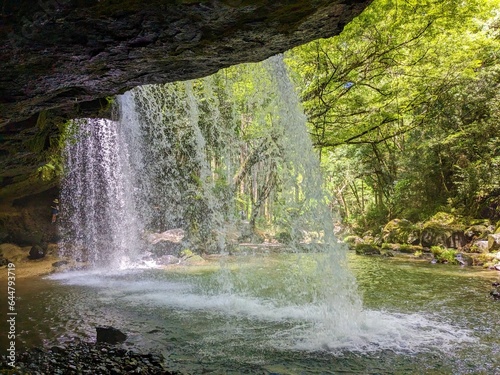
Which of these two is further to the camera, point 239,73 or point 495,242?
point 495,242

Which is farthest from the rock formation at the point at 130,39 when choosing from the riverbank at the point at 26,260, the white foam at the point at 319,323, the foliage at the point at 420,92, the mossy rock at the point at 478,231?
the mossy rock at the point at 478,231

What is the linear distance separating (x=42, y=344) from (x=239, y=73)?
26.3ft

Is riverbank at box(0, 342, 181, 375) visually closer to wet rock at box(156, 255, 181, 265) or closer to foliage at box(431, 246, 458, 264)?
wet rock at box(156, 255, 181, 265)

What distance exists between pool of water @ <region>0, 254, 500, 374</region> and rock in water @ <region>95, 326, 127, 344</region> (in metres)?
0.16

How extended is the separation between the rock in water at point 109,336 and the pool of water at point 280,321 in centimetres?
16

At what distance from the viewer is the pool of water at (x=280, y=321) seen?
15.8 feet

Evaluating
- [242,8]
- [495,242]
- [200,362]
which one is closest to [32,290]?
[200,362]

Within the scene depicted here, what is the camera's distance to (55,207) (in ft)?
50.6

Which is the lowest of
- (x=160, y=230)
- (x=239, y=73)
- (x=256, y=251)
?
(x=256, y=251)

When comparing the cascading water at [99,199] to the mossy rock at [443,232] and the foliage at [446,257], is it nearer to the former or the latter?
the foliage at [446,257]

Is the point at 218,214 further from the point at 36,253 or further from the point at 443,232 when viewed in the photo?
the point at 443,232

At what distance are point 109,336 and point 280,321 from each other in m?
2.94

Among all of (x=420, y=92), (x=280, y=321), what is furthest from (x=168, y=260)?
(x=420, y=92)

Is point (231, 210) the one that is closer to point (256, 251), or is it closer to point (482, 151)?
point (256, 251)
